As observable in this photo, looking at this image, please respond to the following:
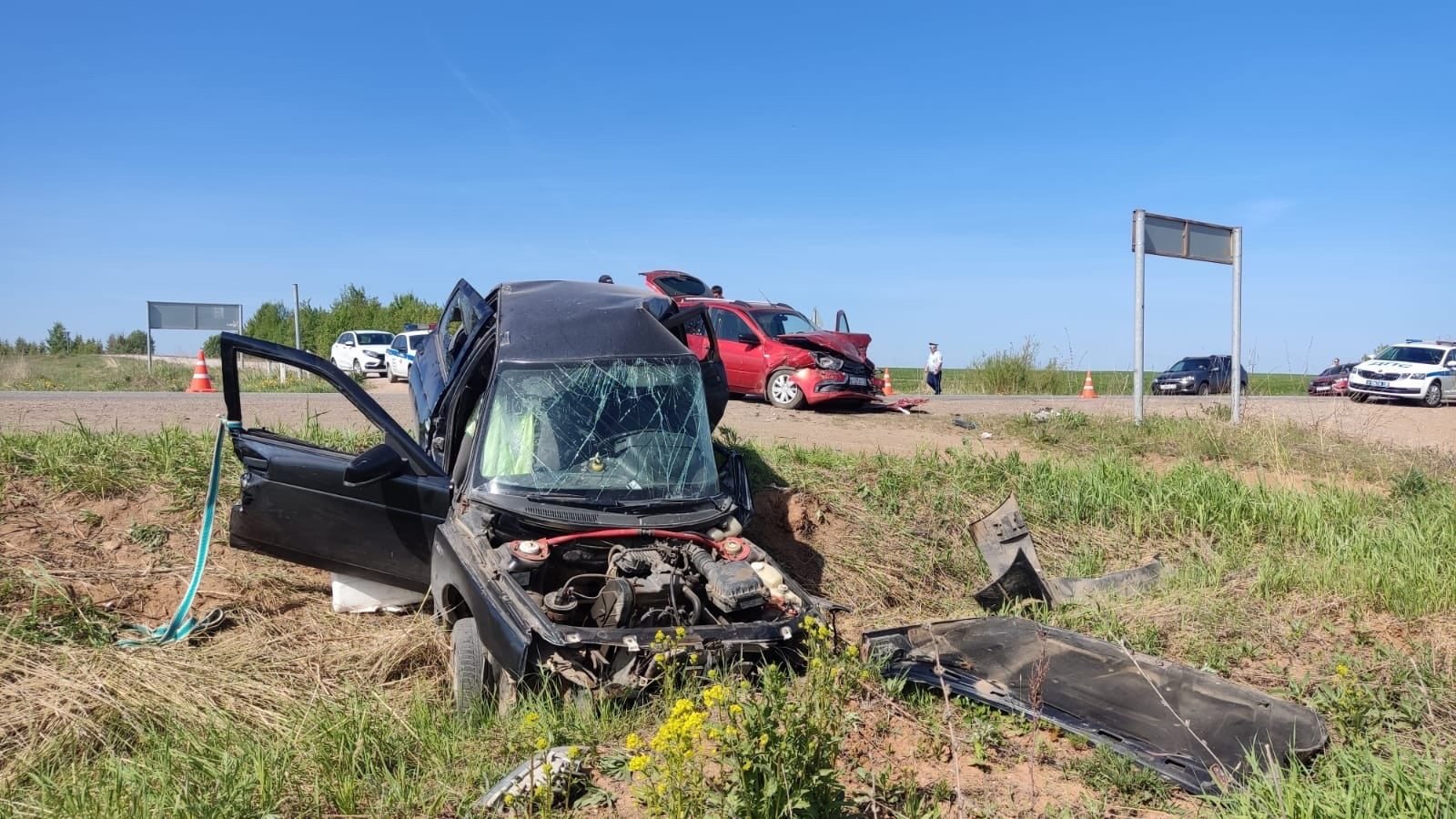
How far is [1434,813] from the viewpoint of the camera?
375 cm

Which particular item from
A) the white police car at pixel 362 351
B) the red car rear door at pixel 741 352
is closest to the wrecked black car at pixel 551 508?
the red car rear door at pixel 741 352

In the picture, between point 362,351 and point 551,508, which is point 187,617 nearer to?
point 551,508

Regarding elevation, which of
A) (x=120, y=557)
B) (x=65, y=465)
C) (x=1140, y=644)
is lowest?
(x=1140, y=644)

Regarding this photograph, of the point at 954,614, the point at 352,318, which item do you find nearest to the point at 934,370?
the point at 954,614

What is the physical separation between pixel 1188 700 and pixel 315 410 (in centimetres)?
1032

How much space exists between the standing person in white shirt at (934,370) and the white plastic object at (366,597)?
1866 cm

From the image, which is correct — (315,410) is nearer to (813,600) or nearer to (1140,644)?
(813,600)

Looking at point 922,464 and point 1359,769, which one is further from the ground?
point 922,464

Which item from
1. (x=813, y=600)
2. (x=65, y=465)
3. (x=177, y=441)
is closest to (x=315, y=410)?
(x=177, y=441)

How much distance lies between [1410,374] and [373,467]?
26666mm

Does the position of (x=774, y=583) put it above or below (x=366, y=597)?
above

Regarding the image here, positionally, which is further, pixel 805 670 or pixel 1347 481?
pixel 1347 481

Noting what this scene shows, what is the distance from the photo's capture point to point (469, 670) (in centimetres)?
523

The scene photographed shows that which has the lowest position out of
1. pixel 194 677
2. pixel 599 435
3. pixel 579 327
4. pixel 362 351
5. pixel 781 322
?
pixel 194 677
